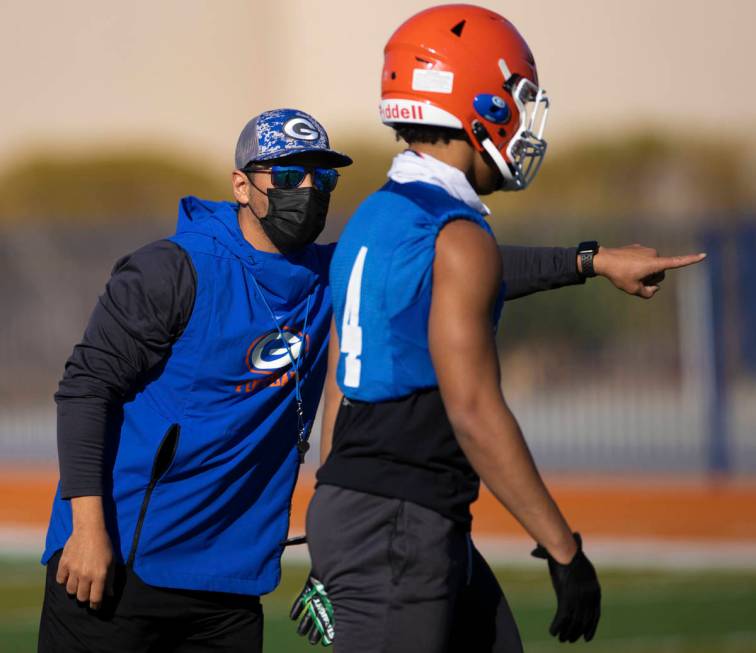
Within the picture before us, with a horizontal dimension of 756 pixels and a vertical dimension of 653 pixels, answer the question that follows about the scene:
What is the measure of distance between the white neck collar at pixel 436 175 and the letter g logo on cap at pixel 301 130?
75cm

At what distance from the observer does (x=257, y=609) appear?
14.5 feet

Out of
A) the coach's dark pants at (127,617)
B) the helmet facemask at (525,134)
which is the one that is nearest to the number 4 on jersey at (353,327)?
the helmet facemask at (525,134)

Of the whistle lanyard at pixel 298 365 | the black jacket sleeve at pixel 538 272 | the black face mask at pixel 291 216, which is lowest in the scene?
the whistle lanyard at pixel 298 365

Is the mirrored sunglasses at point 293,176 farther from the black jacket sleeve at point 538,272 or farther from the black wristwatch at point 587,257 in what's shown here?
the black wristwatch at point 587,257

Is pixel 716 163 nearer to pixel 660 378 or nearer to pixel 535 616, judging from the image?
pixel 660 378

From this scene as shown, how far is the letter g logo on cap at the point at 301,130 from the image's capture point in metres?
4.28

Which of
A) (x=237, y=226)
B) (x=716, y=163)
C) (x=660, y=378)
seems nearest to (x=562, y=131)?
(x=716, y=163)

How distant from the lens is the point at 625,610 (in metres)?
8.91

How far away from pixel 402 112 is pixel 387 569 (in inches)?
43.6

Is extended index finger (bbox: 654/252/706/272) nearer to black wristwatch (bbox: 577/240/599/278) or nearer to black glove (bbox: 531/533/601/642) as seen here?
black wristwatch (bbox: 577/240/599/278)

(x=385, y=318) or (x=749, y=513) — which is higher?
(x=385, y=318)

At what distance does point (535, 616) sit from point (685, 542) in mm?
3902

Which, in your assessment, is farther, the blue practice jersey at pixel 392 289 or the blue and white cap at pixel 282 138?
the blue and white cap at pixel 282 138

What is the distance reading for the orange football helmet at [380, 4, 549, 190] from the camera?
3.57m
